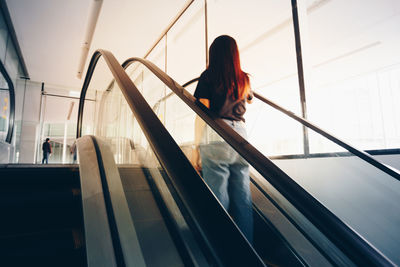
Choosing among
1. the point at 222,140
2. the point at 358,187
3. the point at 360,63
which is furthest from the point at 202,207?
the point at 360,63

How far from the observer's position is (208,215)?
2.22ft

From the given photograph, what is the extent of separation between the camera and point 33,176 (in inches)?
81.3

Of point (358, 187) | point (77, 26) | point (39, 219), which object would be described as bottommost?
point (39, 219)

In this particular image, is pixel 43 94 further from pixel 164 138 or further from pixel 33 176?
pixel 164 138

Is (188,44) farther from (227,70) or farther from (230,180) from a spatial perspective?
(230,180)

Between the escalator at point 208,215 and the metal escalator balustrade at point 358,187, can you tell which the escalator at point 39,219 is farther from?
the metal escalator balustrade at point 358,187

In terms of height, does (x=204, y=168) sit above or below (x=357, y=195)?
above

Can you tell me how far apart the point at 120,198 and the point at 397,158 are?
6.33 ft

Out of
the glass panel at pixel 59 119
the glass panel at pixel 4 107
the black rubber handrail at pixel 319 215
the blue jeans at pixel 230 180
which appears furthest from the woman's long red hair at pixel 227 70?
the glass panel at pixel 59 119

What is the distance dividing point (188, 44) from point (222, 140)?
5.34m

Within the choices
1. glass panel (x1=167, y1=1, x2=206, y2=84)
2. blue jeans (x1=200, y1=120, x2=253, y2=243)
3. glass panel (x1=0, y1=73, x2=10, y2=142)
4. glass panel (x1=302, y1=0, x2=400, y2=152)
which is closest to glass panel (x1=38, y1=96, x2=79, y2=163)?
glass panel (x1=0, y1=73, x2=10, y2=142)

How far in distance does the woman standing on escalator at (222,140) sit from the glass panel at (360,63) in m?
1.27

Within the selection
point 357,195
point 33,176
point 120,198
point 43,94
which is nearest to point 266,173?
point 120,198

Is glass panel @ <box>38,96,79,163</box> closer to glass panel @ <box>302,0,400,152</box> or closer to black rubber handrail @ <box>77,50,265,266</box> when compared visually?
black rubber handrail @ <box>77,50,265,266</box>
